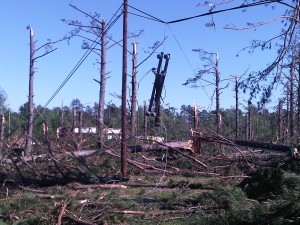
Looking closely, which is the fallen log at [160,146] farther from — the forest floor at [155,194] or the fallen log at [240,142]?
the fallen log at [240,142]

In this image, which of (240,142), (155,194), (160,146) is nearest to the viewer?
(155,194)

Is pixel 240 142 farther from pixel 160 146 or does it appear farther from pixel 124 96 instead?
pixel 124 96

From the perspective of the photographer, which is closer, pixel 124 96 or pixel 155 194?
pixel 155 194

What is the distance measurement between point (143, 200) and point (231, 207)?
325 centimetres

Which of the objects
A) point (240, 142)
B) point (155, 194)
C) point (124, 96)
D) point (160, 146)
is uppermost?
point (124, 96)

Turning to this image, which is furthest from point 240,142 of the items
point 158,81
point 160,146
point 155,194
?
point 155,194

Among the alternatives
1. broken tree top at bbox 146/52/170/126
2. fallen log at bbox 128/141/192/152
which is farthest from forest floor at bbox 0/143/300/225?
broken tree top at bbox 146/52/170/126

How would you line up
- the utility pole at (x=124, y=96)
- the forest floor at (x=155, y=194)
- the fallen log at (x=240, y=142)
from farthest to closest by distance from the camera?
the utility pole at (x=124, y=96), the fallen log at (x=240, y=142), the forest floor at (x=155, y=194)

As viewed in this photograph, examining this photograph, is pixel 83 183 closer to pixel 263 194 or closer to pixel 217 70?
pixel 263 194

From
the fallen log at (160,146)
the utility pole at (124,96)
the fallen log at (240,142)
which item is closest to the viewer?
the fallen log at (240,142)

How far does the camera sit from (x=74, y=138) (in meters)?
14.9

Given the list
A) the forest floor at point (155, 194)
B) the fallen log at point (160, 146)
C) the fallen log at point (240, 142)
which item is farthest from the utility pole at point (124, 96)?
the fallen log at point (240, 142)

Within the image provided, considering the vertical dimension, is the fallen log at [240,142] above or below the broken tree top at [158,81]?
below

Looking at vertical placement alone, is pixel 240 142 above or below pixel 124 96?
below
